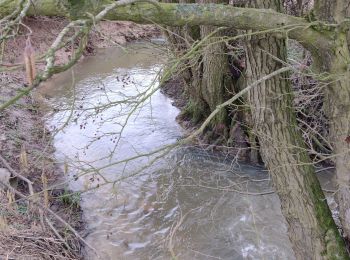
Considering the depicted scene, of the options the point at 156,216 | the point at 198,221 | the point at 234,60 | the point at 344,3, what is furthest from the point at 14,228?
the point at 234,60

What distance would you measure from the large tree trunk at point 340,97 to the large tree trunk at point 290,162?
0.21 m

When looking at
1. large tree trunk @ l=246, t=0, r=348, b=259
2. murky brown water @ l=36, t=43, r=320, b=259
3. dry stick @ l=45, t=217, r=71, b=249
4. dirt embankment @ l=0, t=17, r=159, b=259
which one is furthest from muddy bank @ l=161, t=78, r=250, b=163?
large tree trunk @ l=246, t=0, r=348, b=259

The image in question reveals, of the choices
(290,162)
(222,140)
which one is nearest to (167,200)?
(222,140)

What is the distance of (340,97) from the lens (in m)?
4.00

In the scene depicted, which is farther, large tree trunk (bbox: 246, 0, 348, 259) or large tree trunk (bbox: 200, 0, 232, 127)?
large tree trunk (bbox: 200, 0, 232, 127)

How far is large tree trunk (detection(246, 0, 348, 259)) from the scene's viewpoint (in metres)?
4.30

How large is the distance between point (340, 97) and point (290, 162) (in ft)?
2.55

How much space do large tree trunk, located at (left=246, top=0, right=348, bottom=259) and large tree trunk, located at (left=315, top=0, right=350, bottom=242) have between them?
0.69 feet

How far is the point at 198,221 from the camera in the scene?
6973mm

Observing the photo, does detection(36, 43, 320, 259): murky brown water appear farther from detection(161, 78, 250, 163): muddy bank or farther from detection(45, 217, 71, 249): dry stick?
detection(45, 217, 71, 249): dry stick

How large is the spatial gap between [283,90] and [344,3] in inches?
38.1

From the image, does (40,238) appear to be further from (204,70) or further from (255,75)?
(204,70)

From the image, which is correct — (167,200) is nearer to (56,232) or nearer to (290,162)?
(56,232)

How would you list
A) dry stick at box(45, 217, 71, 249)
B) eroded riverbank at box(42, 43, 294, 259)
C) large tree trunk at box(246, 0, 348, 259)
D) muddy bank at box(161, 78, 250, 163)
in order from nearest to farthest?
large tree trunk at box(246, 0, 348, 259), dry stick at box(45, 217, 71, 249), eroded riverbank at box(42, 43, 294, 259), muddy bank at box(161, 78, 250, 163)
